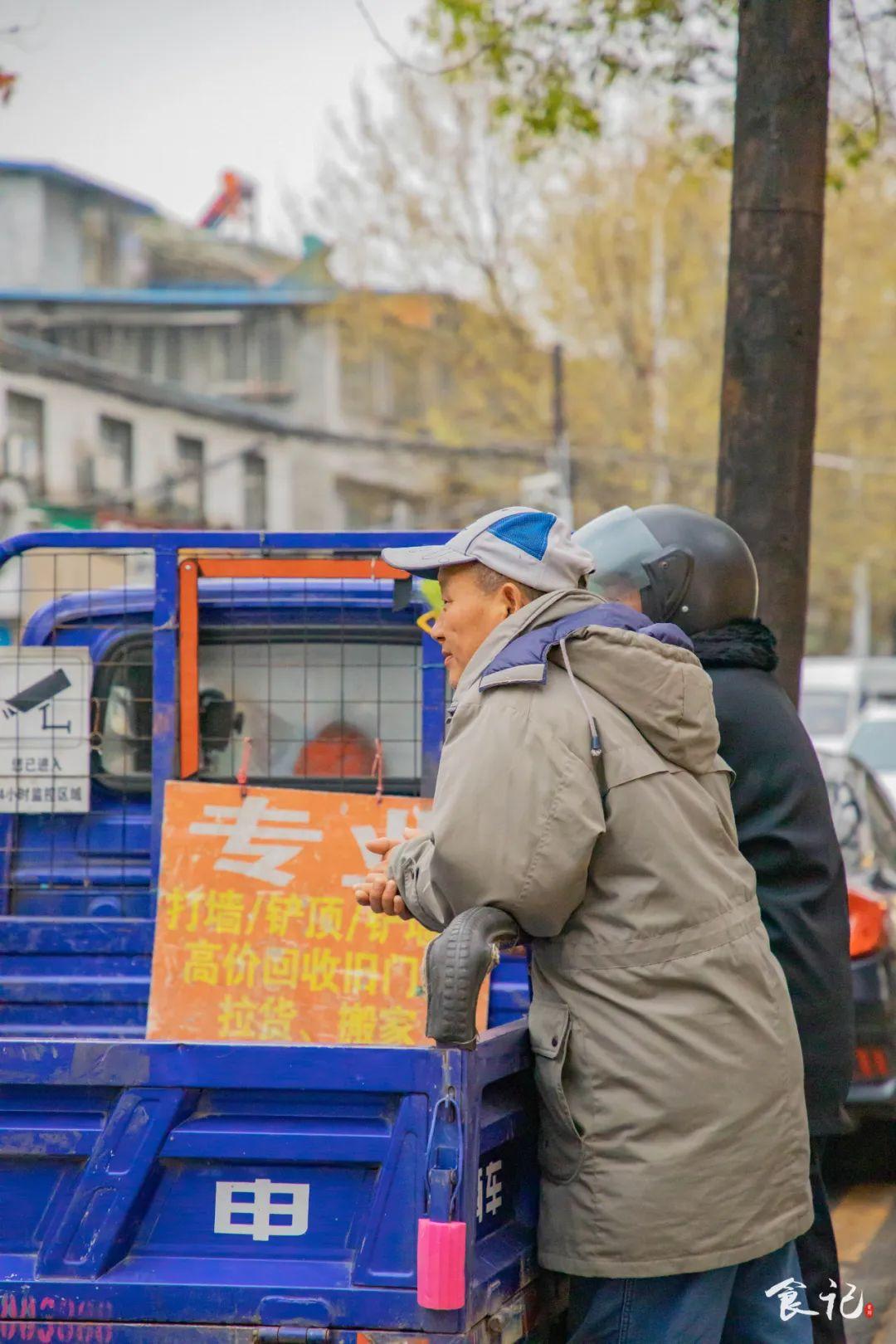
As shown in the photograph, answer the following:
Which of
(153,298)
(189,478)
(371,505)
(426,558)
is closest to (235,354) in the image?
(153,298)

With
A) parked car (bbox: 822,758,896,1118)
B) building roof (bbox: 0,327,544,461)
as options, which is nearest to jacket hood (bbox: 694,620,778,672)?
parked car (bbox: 822,758,896,1118)

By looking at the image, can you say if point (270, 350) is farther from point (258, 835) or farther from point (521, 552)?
point (521, 552)

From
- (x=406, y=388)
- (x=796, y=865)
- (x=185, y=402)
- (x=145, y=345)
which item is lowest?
(x=796, y=865)

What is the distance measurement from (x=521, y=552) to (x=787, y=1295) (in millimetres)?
1382

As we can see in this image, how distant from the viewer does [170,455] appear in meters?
32.7

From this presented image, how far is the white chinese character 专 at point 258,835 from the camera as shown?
387 centimetres

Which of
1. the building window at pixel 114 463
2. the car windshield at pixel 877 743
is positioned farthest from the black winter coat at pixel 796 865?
the building window at pixel 114 463

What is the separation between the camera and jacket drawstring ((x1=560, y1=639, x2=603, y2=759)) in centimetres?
235

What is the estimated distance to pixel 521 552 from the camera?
8.46ft

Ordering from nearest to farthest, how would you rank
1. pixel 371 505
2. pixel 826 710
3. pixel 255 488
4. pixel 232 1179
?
1. pixel 232 1179
2. pixel 826 710
3. pixel 255 488
4. pixel 371 505

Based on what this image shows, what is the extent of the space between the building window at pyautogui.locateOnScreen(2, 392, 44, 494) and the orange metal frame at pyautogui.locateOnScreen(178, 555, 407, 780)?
27.4 m

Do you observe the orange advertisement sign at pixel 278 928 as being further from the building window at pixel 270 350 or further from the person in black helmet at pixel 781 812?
the building window at pixel 270 350

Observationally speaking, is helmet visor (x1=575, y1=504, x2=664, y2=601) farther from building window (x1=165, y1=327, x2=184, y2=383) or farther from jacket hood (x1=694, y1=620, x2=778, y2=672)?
building window (x1=165, y1=327, x2=184, y2=383)

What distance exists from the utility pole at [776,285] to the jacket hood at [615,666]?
2.64 meters
